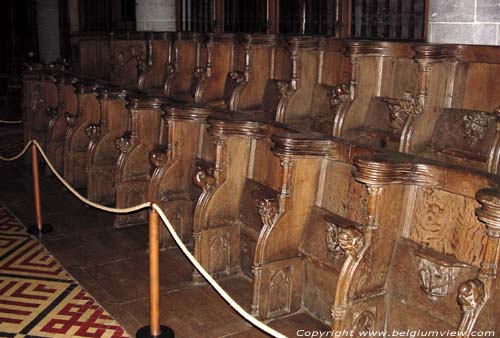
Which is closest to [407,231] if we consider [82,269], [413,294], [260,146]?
[413,294]

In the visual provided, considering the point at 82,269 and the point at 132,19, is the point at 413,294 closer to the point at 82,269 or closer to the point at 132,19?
the point at 82,269

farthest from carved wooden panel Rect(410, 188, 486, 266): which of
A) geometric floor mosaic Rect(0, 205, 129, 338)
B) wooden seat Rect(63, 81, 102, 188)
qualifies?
wooden seat Rect(63, 81, 102, 188)

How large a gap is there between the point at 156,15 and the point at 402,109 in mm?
4338

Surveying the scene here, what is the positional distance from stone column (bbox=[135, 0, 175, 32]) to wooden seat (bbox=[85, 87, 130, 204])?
1.92 m

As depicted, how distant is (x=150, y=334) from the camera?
2.96 metres

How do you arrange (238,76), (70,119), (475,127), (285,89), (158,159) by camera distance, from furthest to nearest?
1. (70,119)
2. (238,76)
3. (158,159)
4. (285,89)
5. (475,127)

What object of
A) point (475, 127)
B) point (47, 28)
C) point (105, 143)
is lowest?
point (105, 143)

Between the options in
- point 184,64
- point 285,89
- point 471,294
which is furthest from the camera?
point 184,64

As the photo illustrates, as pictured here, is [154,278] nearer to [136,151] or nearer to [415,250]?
[415,250]

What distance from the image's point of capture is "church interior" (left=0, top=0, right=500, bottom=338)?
8.39 feet

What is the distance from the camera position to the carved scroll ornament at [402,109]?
118 inches

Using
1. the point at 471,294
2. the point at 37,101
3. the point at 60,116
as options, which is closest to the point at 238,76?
the point at 471,294

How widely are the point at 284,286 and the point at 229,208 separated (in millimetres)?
682

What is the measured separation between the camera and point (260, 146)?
3533 millimetres
